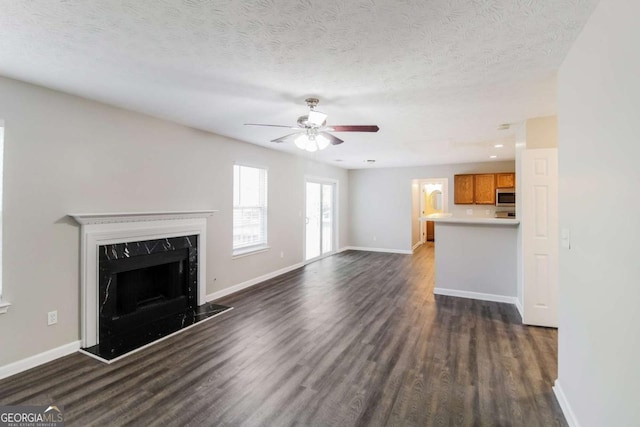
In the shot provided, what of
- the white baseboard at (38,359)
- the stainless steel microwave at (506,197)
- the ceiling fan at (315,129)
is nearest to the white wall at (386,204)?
the stainless steel microwave at (506,197)

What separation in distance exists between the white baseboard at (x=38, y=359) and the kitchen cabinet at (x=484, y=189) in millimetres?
7828

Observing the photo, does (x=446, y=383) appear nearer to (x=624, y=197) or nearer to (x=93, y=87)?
(x=624, y=197)

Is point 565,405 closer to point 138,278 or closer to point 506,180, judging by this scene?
point 138,278

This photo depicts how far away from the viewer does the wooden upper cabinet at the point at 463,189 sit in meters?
7.32

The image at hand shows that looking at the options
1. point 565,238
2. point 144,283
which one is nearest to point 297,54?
point 565,238

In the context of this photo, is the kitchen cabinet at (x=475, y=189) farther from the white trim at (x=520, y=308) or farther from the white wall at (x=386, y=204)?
the white trim at (x=520, y=308)

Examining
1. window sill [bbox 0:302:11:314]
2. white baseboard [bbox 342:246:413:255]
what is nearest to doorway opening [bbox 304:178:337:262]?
white baseboard [bbox 342:246:413:255]

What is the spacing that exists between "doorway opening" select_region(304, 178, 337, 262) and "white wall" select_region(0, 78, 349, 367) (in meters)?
3.09

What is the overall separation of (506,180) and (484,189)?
19.4 inches

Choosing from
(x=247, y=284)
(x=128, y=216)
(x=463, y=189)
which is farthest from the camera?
(x=463, y=189)

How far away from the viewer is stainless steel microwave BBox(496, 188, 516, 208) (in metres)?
6.72

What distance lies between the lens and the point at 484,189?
7.14 meters

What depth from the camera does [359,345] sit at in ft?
Answer: 9.77

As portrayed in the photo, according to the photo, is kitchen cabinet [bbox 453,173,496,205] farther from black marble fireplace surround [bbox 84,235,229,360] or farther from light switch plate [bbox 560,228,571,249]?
black marble fireplace surround [bbox 84,235,229,360]
